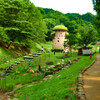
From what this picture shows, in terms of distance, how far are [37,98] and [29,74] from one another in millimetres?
8285

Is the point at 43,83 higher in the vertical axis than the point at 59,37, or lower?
lower

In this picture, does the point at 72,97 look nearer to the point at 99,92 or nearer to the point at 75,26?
the point at 99,92

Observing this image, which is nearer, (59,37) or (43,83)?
(43,83)

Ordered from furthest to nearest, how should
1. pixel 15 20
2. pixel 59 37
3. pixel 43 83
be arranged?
pixel 59 37 < pixel 15 20 < pixel 43 83

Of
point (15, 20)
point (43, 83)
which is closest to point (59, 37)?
point (15, 20)

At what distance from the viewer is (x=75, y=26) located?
73750mm

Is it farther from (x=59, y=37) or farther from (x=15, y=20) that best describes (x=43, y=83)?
(x=59, y=37)

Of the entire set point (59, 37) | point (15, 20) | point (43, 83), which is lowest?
point (43, 83)

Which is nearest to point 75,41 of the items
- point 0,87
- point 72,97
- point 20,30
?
point 20,30

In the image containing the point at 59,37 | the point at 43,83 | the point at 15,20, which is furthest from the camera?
the point at 59,37

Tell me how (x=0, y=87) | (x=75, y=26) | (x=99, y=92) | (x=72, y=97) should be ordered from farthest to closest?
(x=75, y=26), (x=0, y=87), (x=99, y=92), (x=72, y=97)

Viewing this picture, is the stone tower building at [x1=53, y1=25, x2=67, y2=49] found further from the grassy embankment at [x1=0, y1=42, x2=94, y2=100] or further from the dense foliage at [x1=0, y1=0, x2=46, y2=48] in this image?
the grassy embankment at [x1=0, y1=42, x2=94, y2=100]

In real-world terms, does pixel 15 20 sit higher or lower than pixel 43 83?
higher

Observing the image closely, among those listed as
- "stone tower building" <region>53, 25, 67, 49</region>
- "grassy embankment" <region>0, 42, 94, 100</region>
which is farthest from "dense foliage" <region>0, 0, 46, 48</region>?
"stone tower building" <region>53, 25, 67, 49</region>
